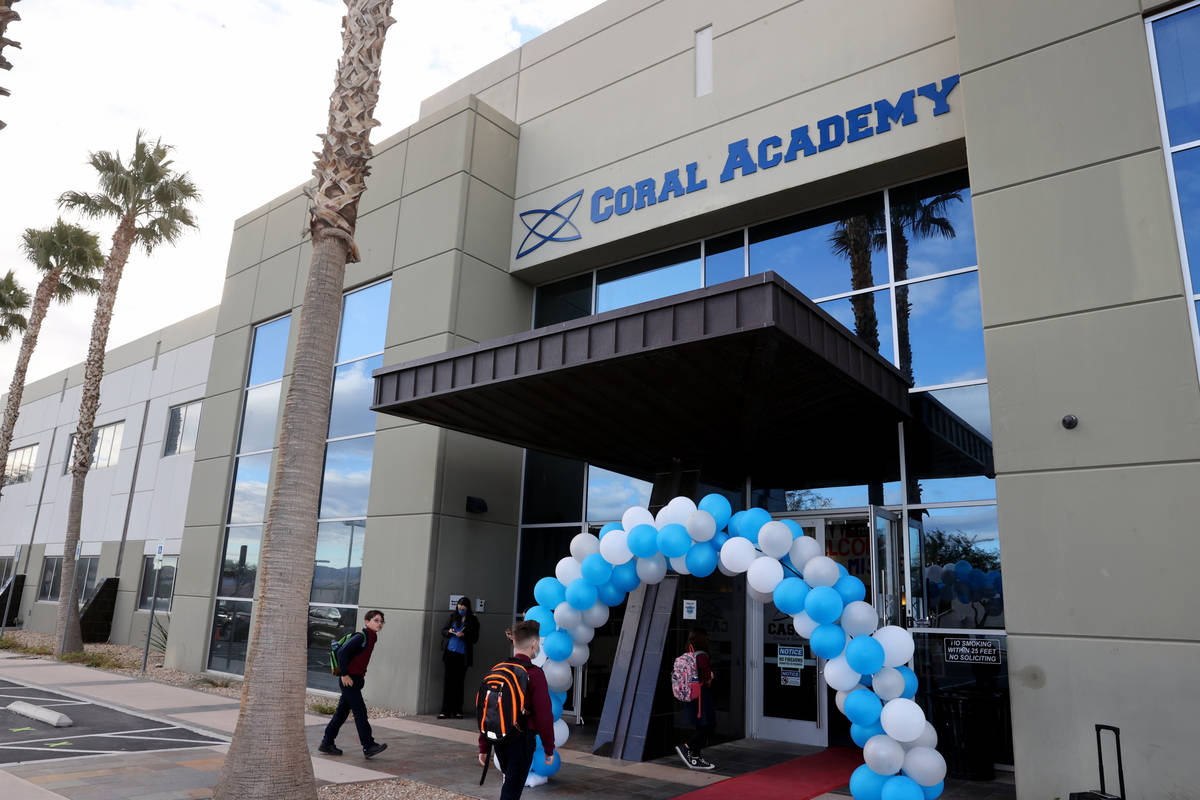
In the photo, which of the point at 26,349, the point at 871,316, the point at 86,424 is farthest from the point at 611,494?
the point at 26,349

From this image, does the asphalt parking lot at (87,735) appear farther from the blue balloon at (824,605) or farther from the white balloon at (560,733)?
the blue balloon at (824,605)

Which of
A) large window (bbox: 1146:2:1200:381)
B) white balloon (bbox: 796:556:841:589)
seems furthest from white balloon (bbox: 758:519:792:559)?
large window (bbox: 1146:2:1200:381)

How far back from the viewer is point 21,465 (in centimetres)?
3497

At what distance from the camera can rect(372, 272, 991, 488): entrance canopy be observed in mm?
7227

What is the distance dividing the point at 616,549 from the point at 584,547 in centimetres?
70

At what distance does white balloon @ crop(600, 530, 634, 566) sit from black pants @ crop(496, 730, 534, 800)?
3.14 metres

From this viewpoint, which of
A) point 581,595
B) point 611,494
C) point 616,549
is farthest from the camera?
point 611,494

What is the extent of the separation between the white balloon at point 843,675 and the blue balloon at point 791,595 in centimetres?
57

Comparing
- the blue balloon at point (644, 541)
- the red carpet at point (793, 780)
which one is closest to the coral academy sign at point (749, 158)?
the blue balloon at point (644, 541)

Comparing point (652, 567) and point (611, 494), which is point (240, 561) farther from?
point (652, 567)

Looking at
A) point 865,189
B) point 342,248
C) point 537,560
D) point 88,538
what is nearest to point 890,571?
point 865,189

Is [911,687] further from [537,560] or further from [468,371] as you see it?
[537,560]

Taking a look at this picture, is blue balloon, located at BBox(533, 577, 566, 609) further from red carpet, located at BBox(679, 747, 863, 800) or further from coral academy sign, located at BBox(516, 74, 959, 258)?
coral academy sign, located at BBox(516, 74, 959, 258)

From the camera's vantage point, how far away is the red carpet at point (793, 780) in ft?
25.5
